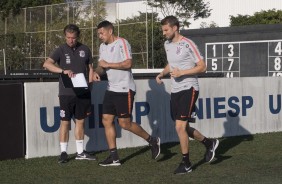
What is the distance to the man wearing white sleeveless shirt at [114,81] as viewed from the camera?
10453 millimetres

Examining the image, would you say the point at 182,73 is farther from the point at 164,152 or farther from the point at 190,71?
the point at 164,152

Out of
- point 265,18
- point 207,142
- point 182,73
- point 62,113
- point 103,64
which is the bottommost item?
point 207,142

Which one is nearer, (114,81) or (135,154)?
(114,81)

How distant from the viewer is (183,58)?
9.92m

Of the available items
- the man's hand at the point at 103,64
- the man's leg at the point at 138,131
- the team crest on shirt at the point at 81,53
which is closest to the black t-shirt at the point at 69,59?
the team crest on shirt at the point at 81,53

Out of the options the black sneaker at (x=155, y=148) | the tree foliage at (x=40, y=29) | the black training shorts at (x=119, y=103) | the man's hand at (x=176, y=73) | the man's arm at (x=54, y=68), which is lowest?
the black sneaker at (x=155, y=148)

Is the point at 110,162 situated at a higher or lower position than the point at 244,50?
lower

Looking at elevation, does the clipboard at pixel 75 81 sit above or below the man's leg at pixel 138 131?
above

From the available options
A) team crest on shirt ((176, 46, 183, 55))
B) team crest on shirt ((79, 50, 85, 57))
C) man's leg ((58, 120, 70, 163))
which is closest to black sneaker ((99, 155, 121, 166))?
man's leg ((58, 120, 70, 163))

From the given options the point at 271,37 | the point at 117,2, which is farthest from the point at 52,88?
the point at 117,2

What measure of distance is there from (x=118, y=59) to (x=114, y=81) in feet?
0.98

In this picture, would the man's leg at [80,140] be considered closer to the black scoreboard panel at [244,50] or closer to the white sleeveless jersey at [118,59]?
the white sleeveless jersey at [118,59]

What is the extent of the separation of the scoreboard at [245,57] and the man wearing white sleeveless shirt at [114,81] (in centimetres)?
1790

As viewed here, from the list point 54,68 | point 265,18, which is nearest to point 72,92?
point 54,68
